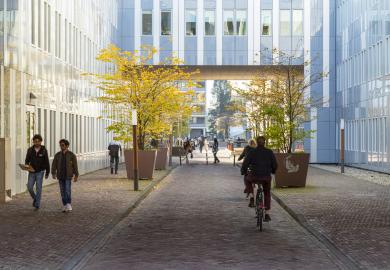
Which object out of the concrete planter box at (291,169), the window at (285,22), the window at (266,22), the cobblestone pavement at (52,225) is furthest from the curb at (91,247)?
the window at (285,22)

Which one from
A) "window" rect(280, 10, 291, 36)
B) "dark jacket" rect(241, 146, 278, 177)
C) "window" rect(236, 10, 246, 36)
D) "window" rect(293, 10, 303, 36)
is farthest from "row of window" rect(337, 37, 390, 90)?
"dark jacket" rect(241, 146, 278, 177)

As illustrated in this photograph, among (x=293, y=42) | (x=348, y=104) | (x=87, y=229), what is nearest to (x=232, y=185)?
(x=87, y=229)

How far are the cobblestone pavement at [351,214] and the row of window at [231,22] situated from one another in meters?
26.1

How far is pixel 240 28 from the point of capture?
51.3m

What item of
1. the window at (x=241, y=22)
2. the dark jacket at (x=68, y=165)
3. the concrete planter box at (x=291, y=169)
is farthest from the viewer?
the window at (x=241, y=22)

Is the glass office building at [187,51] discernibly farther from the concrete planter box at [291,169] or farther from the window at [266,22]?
the concrete planter box at [291,169]

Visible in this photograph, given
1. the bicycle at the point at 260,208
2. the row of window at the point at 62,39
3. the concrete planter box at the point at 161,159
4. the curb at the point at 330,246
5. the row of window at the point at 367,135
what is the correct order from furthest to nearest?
the concrete planter box at the point at 161,159
the row of window at the point at 367,135
the row of window at the point at 62,39
the bicycle at the point at 260,208
the curb at the point at 330,246

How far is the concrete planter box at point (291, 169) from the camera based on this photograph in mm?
24188

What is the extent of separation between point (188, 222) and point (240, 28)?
124 ft

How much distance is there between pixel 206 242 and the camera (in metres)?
11.7

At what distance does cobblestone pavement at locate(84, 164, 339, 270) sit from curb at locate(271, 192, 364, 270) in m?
0.11

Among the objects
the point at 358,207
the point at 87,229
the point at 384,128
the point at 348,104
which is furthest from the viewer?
the point at 348,104

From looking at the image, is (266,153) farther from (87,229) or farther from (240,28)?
(240,28)

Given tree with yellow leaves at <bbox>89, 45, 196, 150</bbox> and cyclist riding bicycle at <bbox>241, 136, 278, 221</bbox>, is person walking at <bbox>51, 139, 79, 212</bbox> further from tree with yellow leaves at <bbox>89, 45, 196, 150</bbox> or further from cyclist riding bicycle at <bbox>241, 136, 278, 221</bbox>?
tree with yellow leaves at <bbox>89, 45, 196, 150</bbox>
